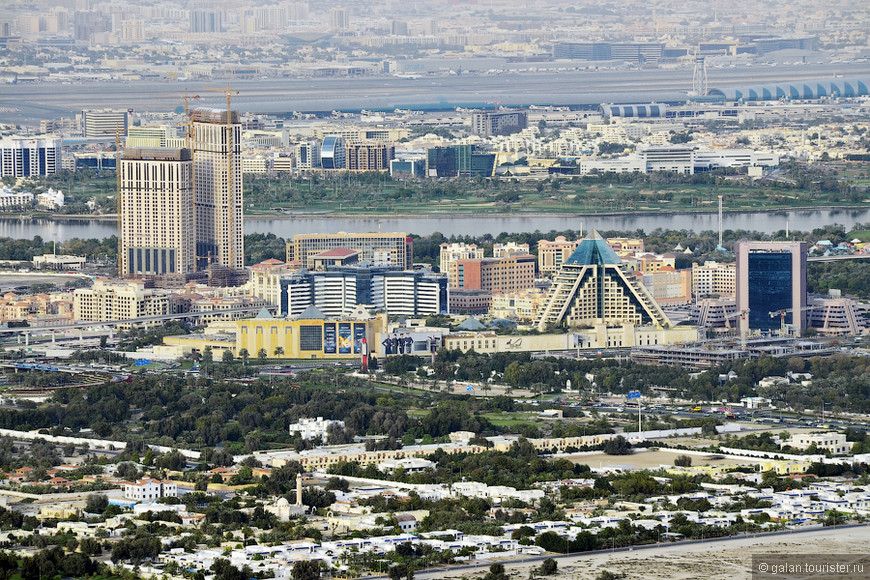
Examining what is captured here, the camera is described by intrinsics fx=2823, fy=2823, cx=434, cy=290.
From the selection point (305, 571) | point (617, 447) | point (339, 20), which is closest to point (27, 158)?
point (617, 447)

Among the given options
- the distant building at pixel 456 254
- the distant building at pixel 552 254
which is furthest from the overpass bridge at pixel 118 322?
the distant building at pixel 552 254

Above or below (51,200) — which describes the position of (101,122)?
above

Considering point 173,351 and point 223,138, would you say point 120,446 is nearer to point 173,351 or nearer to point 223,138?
point 173,351

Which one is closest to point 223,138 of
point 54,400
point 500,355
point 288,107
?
point 500,355

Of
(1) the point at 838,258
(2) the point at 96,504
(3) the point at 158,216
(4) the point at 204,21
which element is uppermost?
(4) the point at 204,21

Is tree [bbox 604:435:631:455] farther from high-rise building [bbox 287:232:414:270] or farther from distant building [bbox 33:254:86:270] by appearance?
distant building [bbox 33:254:86:270]

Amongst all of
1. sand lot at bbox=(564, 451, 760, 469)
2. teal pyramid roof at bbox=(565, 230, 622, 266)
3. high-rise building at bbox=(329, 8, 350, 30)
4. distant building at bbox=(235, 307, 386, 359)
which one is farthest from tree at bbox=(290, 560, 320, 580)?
high-rise building at bbox=(329, 8, 350, 30)

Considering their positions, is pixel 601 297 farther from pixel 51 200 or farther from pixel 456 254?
pixel 51 200
